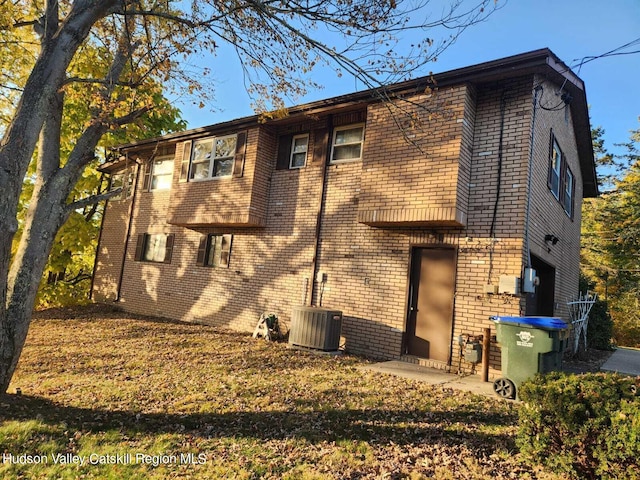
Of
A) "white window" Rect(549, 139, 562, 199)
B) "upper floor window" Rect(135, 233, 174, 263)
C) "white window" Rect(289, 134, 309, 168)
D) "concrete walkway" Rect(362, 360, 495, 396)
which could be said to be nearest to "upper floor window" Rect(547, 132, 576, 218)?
"white window" Rect(549, 139, 562, 199)

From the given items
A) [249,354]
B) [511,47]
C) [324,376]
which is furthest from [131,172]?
[511,47]

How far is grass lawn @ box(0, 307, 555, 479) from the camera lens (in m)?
3.69

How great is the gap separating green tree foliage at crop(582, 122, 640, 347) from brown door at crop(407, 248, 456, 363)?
17.7m

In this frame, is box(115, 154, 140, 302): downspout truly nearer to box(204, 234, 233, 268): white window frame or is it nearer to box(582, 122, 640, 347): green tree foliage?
box(204, 234, 233, 268): white window frame

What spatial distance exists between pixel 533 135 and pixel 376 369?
5.33 metres

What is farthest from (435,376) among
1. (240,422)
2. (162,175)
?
(162,175)

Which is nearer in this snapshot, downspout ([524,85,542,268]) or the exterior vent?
downspout ([524,85,542,268])

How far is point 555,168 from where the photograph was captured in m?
9.75

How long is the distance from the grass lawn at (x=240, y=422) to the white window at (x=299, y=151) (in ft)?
18.2

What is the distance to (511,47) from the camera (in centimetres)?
735

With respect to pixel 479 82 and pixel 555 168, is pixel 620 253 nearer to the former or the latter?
pixel 555 168

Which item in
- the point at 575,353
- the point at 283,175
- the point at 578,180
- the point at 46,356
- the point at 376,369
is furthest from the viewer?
the point at 578,180

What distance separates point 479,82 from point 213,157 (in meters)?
7.73

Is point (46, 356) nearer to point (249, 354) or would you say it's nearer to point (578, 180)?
point (249, 354)
